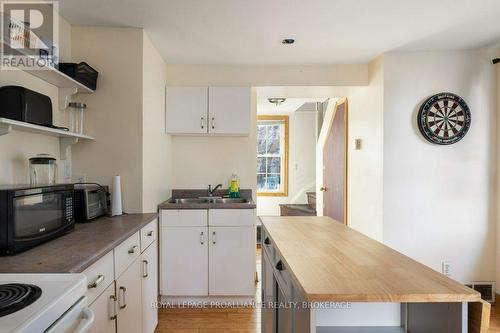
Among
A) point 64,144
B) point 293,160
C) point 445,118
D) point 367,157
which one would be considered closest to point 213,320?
point 64,144

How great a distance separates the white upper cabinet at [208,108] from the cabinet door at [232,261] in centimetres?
106

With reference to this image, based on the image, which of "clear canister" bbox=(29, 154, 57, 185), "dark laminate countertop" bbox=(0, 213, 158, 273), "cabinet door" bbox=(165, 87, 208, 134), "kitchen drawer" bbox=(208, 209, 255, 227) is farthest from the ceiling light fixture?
"clear canister" bbox=(29, 154, 57, 185)

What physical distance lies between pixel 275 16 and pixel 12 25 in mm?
1581

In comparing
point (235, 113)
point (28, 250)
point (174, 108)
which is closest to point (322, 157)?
point (235, 113)

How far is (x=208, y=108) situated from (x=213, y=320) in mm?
2018

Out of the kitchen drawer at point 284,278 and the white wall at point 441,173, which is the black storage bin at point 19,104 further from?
the white wall at point 441,173

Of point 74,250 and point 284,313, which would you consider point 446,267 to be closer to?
point 284,313

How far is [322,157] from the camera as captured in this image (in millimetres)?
4594

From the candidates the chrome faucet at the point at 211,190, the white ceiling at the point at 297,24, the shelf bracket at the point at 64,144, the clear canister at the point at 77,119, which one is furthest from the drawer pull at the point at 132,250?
the white ceiling at the point at 297,24

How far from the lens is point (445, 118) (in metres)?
2.75

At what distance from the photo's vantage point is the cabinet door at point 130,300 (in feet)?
5.17

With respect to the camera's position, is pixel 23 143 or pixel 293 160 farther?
pixel 293 160

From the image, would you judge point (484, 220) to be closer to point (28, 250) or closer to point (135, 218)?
point (135, 218)

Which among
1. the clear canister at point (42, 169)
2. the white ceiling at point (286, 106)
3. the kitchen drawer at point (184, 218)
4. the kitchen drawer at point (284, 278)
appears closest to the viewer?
the kitchen drawer at point (284, 278)
